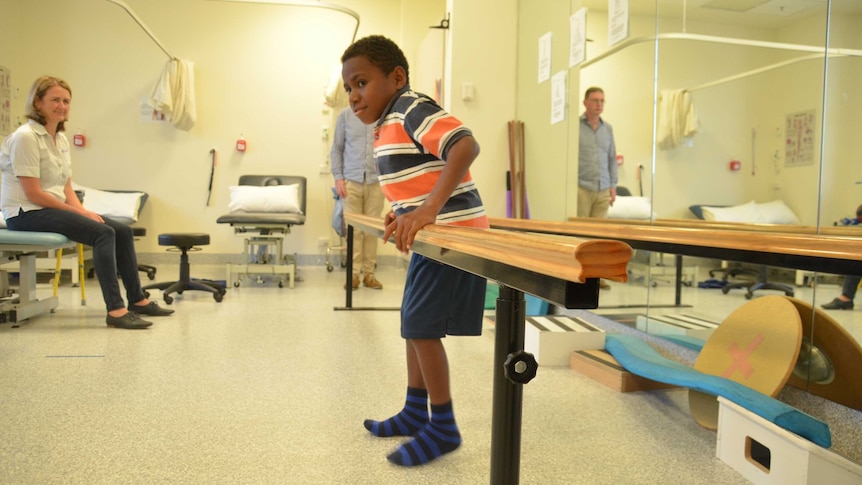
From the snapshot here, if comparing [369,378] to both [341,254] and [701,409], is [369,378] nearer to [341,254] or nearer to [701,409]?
[701,409]

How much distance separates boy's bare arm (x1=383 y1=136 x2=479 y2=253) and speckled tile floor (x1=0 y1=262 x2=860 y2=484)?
589 millimetres

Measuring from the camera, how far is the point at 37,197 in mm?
2951

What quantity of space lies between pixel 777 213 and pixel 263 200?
160 inches

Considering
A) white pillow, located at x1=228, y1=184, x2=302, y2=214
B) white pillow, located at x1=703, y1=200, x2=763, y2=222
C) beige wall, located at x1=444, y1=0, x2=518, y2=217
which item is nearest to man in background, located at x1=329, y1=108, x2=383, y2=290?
white pillow, located at x1=228, y1=184, x2=302, y2=214

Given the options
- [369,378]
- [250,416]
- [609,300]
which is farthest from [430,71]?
[250,416]

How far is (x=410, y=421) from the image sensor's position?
1595 mm

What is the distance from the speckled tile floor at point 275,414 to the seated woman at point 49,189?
0.32 meters

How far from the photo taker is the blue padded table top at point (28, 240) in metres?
2.86

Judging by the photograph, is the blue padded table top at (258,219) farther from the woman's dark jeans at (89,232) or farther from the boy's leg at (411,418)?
the boy's leg at (411,418)

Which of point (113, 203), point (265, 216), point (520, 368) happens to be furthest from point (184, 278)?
point (520, 368)

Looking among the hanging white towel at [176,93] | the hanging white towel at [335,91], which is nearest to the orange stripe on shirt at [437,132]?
the hanging white towel at [335,91]

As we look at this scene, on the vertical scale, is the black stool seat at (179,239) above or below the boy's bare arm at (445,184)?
below

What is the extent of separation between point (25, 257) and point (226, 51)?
138 inches

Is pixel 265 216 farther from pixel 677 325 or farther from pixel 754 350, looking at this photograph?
pixel 754 350
